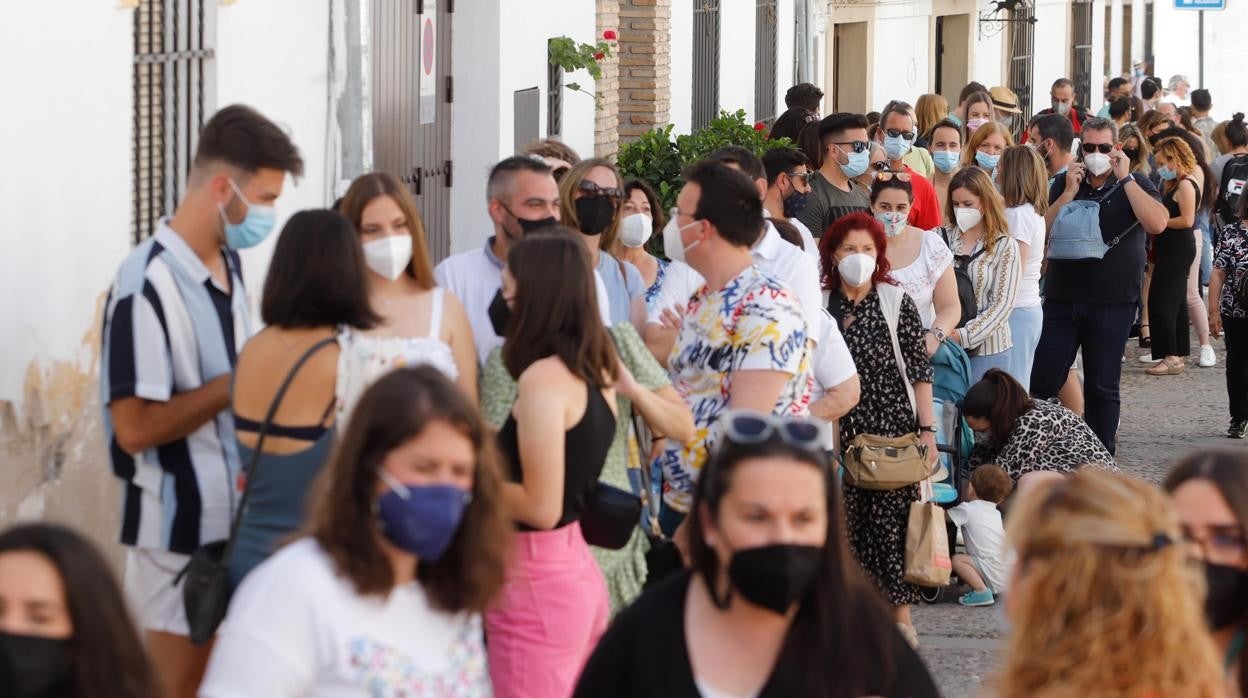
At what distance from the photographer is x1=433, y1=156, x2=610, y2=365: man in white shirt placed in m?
5.73

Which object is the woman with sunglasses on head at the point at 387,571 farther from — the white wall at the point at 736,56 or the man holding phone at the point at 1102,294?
the white wall at the point at 736,56

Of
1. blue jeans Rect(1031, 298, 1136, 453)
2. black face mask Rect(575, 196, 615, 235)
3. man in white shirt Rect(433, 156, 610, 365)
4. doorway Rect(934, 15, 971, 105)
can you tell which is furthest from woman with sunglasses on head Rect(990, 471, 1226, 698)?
doorway Rect(934, 15, 971, 105)

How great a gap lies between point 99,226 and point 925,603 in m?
3.96

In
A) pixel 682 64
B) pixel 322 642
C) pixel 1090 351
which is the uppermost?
pixel 682 64

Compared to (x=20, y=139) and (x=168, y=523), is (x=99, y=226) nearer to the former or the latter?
(x=20, y=139)

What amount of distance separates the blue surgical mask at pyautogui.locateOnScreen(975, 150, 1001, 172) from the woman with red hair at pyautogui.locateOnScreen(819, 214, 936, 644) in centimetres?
486

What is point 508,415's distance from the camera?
4.66 m

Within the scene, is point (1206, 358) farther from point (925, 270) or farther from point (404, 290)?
point (404, 290)

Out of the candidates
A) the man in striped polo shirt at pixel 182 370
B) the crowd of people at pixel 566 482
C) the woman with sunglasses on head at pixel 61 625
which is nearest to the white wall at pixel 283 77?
the crowd of people at pixel 566 482

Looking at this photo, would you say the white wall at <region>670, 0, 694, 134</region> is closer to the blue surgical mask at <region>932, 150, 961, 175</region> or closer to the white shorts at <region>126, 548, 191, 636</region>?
the blue surgical mask at <region>932, 150, 961, 175</region>

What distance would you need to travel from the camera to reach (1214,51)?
123 ft

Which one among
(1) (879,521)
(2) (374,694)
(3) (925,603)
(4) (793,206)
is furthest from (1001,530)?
(2) (374,694)

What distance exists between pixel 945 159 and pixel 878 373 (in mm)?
5054

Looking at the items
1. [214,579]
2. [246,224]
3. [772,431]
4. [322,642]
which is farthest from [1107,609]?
[246,224]
